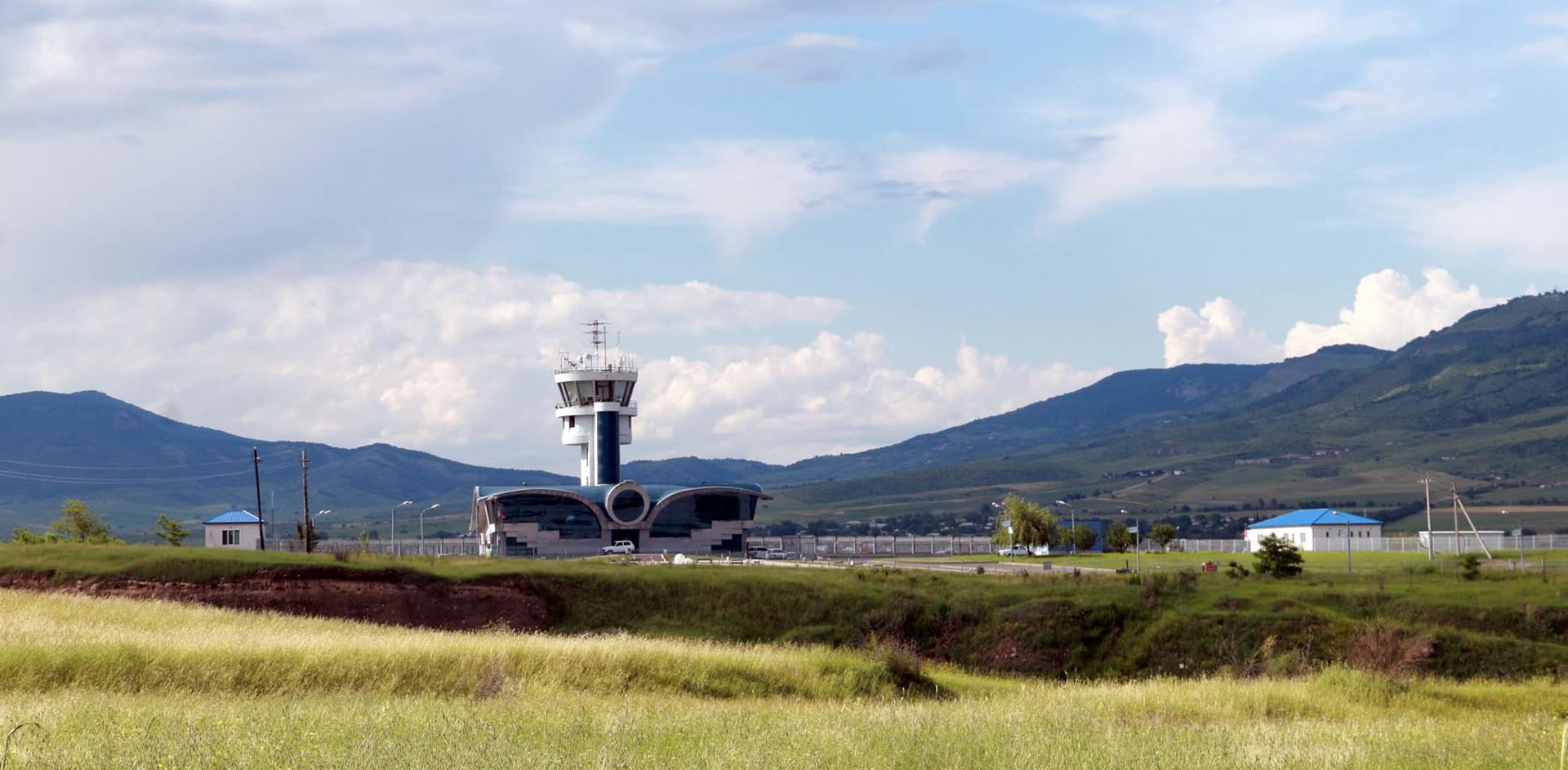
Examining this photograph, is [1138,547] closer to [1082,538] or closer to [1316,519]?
[1082,538]

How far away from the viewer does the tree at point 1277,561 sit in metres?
72.4

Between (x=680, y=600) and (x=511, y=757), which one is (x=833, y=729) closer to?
(x=511, y=757)

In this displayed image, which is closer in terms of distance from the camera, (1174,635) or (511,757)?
(511,757)

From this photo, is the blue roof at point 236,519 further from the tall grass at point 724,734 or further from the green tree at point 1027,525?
the tall grass at point 724,734

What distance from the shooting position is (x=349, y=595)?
66062mm

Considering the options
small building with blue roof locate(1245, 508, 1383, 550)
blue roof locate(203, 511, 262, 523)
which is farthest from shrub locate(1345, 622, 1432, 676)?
blue roof locate(203, 511, 262, 523)

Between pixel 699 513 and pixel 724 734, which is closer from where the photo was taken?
pixel 724 734

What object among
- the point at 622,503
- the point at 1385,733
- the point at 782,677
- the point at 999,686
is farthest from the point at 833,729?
the point at 622,503

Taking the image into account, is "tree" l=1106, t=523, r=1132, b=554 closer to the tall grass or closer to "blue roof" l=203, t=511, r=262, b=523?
"blue roof" l=203, t=511, r=262, b=523

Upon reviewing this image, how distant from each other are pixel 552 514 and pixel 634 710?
97277 millimetres

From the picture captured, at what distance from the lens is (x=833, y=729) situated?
23078 mm

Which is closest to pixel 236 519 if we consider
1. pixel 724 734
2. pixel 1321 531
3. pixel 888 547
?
pixel 888 547

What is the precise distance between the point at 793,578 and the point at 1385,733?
48.7 m

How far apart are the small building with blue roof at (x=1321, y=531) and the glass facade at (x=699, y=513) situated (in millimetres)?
40892
